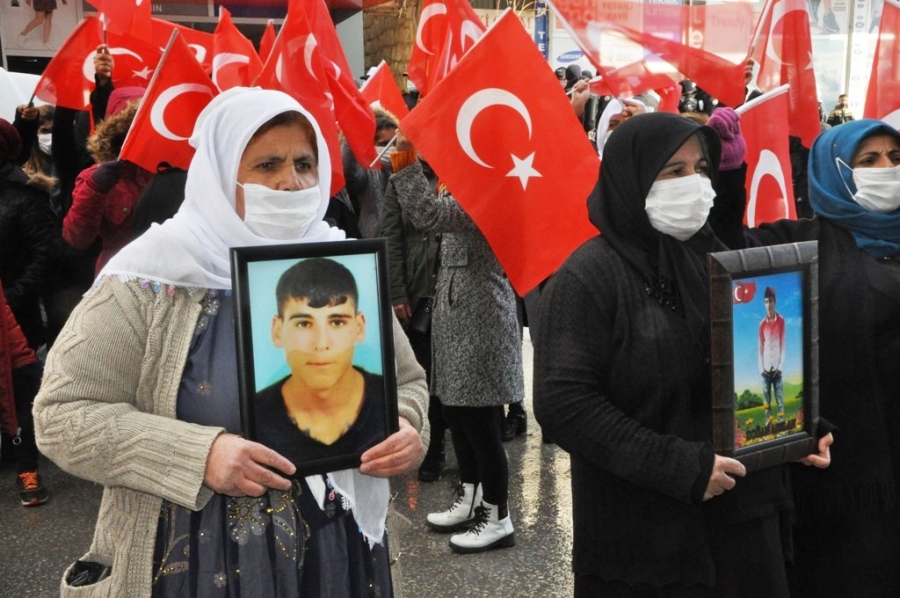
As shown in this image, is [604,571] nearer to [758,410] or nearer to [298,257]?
[758,410]

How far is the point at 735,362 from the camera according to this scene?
2.08m

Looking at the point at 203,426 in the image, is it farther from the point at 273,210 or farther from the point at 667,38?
the point at 667,38

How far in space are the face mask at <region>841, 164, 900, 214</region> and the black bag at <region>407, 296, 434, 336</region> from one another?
259 cm

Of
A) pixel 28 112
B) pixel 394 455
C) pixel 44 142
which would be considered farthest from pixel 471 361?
pixel 44 142

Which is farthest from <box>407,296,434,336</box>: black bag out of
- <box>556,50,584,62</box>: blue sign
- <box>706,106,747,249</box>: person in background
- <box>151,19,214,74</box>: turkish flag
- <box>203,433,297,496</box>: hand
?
<box>556,50,584,62</box>: blue sign

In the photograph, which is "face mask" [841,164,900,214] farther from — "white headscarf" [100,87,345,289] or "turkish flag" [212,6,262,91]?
"turkish flag" [212,6,262,91]

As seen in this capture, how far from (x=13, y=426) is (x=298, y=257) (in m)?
3.56

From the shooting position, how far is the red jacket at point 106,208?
471cm

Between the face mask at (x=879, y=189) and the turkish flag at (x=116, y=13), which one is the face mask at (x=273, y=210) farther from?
the turkish flag at (x=116, y=13)

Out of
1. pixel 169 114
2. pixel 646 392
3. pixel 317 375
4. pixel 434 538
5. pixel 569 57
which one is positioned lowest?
pixel 434 538

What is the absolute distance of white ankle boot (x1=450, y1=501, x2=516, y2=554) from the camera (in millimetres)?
4125

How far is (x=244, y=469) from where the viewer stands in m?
1.64

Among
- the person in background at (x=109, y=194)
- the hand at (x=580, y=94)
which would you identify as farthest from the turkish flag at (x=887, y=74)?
the person in background at (x=109, y=194)

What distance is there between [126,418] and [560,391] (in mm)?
1007
